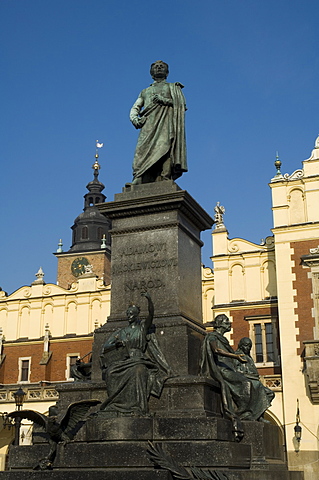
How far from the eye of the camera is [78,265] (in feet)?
178

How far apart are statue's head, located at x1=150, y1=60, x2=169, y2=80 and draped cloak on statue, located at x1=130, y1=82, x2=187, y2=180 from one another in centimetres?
23

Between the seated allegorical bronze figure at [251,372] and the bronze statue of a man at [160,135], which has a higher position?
the bronze statue of a man at [160,135]

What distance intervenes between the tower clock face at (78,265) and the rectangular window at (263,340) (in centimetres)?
2875

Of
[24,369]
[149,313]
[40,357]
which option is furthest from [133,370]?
[24,369]

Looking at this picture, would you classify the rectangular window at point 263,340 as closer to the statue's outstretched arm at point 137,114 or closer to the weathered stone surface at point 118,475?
the statue's outstretched arm at point 137,114

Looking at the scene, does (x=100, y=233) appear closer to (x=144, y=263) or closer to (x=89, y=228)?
(x=89, y=228)

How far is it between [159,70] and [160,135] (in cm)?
115

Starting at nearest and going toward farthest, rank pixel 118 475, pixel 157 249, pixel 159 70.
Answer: pixel 118 475
pixel 157 249
pixel 159 70

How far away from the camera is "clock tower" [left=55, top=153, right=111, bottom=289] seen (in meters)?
53.8

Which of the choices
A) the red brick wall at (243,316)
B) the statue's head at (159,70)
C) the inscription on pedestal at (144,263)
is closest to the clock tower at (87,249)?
the red brick wall at (243,316)

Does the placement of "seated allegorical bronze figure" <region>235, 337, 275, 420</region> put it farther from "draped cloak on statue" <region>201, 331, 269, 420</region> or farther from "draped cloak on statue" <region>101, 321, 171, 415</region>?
"draped cloak on statue" <region>101, 321, 171, 415</region>

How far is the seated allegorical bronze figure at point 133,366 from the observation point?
23.8ft

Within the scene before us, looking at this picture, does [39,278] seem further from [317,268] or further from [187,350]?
[187,350]

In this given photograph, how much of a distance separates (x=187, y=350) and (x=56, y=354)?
2654 centimetres
